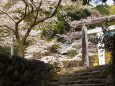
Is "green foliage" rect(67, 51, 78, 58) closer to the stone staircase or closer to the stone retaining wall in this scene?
the stone staircase

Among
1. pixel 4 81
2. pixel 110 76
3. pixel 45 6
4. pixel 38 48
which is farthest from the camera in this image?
pixel 38 48

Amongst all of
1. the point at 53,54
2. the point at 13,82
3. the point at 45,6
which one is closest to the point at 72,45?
the point at 53,54

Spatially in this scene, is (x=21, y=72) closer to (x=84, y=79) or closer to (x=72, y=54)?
(x=84, y=79)

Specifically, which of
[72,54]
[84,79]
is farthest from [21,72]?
[72,54]

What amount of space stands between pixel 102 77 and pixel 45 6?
823 cm

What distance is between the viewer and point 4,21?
15.1 meters

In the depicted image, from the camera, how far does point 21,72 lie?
594 cm

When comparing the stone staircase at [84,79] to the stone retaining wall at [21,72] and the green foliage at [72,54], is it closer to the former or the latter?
the stone retaining wall at [21,72]

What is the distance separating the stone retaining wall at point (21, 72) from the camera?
18.1ft

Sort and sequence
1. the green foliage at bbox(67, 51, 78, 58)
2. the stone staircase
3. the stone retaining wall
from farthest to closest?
the green foliage at bbox(67, 51, 78, 58) → the stone staircase → the stone retaining wall

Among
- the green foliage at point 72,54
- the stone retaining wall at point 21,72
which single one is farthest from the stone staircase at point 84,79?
the green foliage at point 72,54

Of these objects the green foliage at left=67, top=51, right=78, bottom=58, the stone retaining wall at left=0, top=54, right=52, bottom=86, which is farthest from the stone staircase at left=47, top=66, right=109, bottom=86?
the green foliage at left=67, top=51, right=78, bottom=58

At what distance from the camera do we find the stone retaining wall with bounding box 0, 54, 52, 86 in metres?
5.50

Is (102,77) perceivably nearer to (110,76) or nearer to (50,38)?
(110,76)
